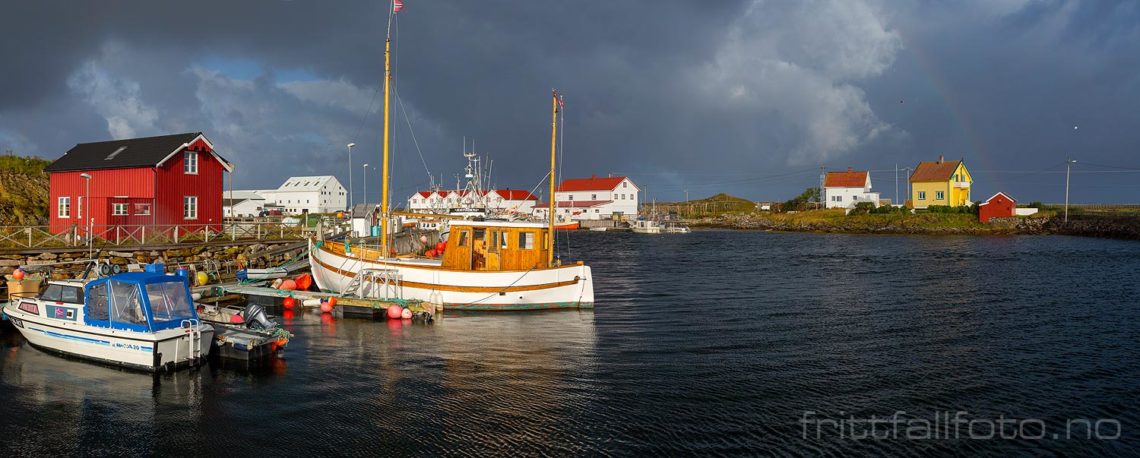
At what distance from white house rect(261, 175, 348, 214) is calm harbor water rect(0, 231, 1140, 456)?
9933 centimetres

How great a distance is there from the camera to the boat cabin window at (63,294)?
1748 centimetres

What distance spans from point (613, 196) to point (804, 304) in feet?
Answer: 327

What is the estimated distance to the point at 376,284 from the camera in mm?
26531

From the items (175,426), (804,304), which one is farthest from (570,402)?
(804,304)

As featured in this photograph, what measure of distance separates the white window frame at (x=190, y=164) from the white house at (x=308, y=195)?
80.6 m

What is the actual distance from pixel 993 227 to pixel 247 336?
312ft

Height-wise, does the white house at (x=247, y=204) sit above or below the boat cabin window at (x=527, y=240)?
above

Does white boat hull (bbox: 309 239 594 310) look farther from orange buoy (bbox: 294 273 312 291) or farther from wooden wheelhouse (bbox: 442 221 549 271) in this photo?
orange buoy (bbox: 294 273 312 291)

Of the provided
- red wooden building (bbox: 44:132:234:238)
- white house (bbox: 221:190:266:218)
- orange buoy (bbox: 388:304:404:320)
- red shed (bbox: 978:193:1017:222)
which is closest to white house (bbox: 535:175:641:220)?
white house (bbox: 221:190:266:218)

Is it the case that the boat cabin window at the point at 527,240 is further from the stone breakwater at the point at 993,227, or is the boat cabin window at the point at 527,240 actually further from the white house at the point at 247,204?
the white house at the point at 247,204

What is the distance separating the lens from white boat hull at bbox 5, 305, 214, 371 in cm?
1622

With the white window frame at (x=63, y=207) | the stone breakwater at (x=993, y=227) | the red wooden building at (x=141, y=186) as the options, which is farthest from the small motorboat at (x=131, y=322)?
the stone breakwater at (x=993, y=227)

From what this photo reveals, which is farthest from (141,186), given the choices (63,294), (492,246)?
(492,246)

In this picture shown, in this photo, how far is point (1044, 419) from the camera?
14.2 metres
